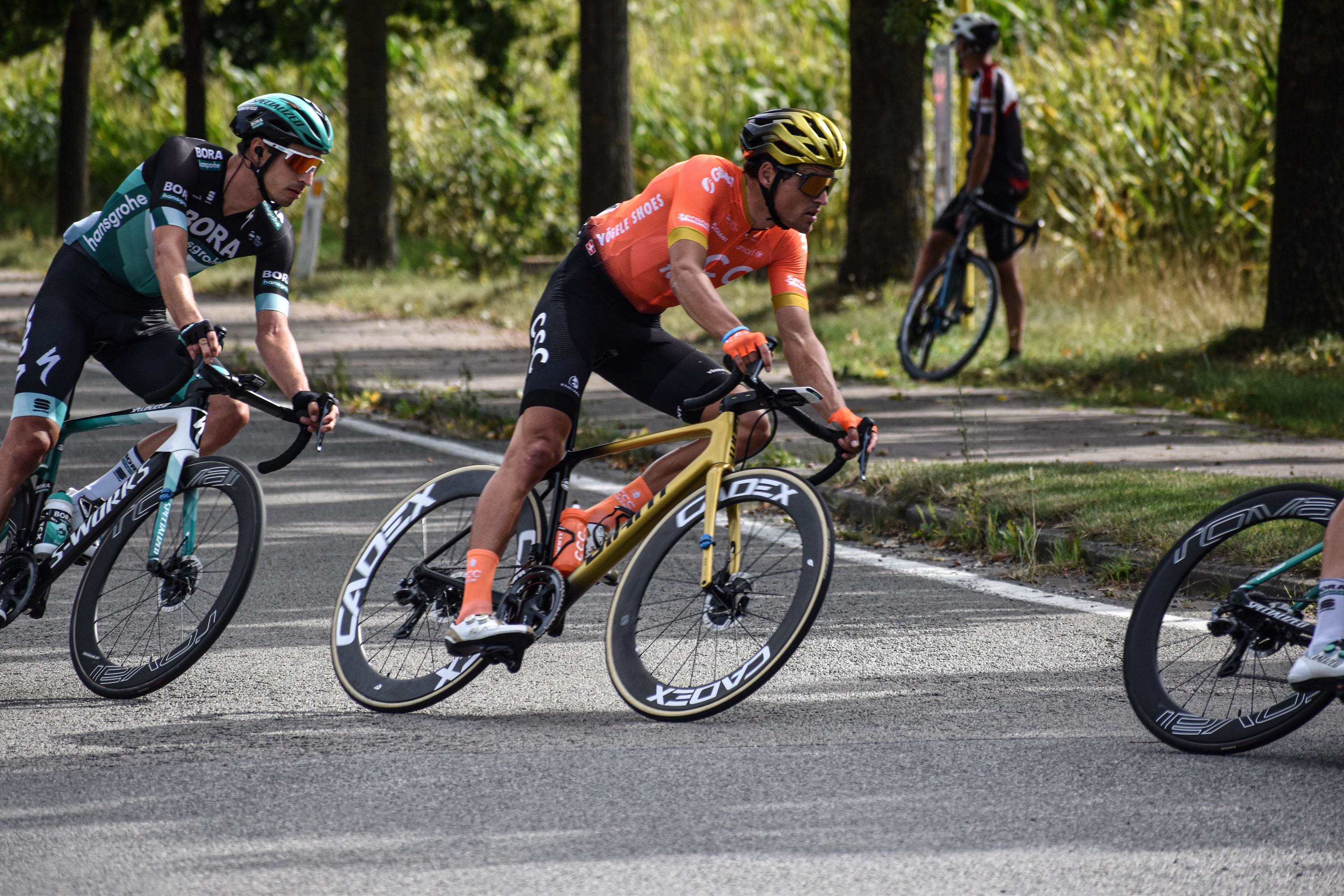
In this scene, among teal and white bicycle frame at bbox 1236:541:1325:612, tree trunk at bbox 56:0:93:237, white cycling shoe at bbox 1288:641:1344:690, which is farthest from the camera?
tree trunk at bbox 56:0:93:237

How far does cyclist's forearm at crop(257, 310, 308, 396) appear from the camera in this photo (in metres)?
5.29

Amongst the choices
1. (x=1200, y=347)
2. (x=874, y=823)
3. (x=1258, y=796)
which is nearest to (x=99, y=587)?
(x=874, y=823)

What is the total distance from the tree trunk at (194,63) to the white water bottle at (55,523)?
19832mm

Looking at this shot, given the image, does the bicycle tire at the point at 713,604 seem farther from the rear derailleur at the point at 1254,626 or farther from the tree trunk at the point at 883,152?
the tree trunk at the point at 883,152

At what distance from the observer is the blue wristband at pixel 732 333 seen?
4.55 m

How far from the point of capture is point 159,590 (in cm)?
512

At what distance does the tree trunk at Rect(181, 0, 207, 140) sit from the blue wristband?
21062mm

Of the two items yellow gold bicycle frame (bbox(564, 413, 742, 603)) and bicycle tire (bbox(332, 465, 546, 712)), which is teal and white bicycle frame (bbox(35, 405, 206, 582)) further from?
yellow gold bicycle frame (bbox(564, 413, 742, 603))

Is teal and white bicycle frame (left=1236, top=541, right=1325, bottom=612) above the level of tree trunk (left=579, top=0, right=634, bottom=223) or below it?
below

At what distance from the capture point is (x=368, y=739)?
4.60 m

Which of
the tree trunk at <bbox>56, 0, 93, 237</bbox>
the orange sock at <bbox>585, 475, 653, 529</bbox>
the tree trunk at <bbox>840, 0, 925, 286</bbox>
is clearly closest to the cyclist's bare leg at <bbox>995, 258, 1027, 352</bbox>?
the tree trunk at <bbox>840, 0, 925, 286</bbox>

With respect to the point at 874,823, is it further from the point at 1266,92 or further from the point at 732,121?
the point at 732,121

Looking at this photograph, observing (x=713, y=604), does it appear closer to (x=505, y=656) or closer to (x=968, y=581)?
(x=505, y=656)

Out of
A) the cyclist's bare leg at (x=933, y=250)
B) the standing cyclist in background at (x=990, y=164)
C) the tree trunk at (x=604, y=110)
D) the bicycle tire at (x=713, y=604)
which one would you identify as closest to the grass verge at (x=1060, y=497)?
the bicycle tire at (x=713, y=604)
